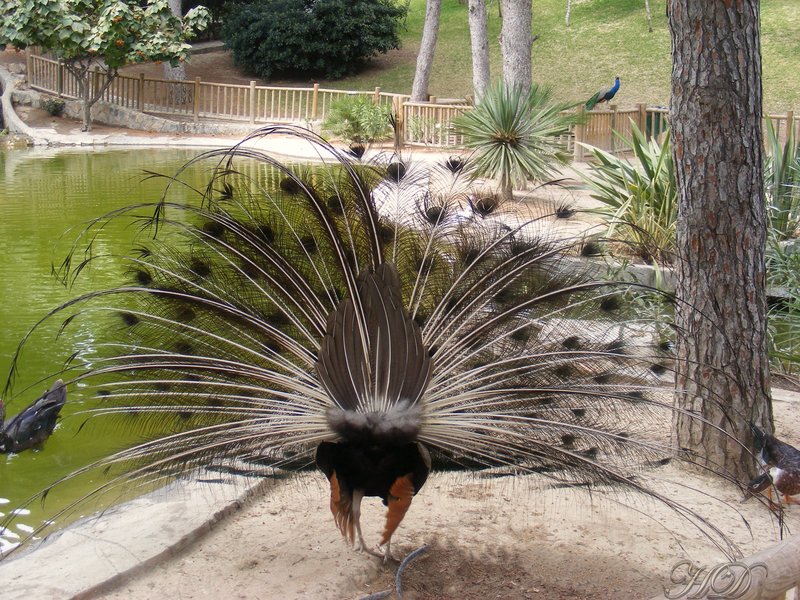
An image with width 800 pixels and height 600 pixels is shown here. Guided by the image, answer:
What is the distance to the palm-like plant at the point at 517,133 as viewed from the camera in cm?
1403

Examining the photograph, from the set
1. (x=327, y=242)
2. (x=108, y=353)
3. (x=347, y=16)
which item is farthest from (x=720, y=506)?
(x=347, y=16)

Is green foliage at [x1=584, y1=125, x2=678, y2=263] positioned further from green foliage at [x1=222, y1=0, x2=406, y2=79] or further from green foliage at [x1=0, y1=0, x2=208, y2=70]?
green foliage at [x1=222, y1=0, x2=406, y2=79]

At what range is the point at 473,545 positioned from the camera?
4266 mm

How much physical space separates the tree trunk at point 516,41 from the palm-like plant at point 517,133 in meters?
1.69

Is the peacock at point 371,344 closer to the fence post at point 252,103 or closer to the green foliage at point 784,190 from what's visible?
the green foliage at point 784,190

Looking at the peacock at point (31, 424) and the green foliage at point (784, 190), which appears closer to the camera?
the peacock at point (31, 424)

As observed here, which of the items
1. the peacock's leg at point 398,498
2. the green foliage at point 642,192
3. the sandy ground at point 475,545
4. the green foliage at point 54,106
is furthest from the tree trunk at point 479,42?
the peacock's leg at point 398,498

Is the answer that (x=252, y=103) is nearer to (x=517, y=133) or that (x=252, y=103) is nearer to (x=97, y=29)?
(x=97, y=29)

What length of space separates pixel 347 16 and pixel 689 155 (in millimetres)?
30365

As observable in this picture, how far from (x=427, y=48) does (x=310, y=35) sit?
8.64 meters

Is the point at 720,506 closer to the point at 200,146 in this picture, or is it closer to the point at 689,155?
the point at 689,155

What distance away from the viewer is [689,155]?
15.1 feet

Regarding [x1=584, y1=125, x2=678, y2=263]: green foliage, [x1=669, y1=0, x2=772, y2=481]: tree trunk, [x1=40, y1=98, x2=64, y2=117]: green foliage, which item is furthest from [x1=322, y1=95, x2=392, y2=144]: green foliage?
[x1=669, y1=0, x2=772, y2=481]: tree trunk

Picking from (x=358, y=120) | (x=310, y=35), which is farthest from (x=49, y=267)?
(x=310, y=35)
